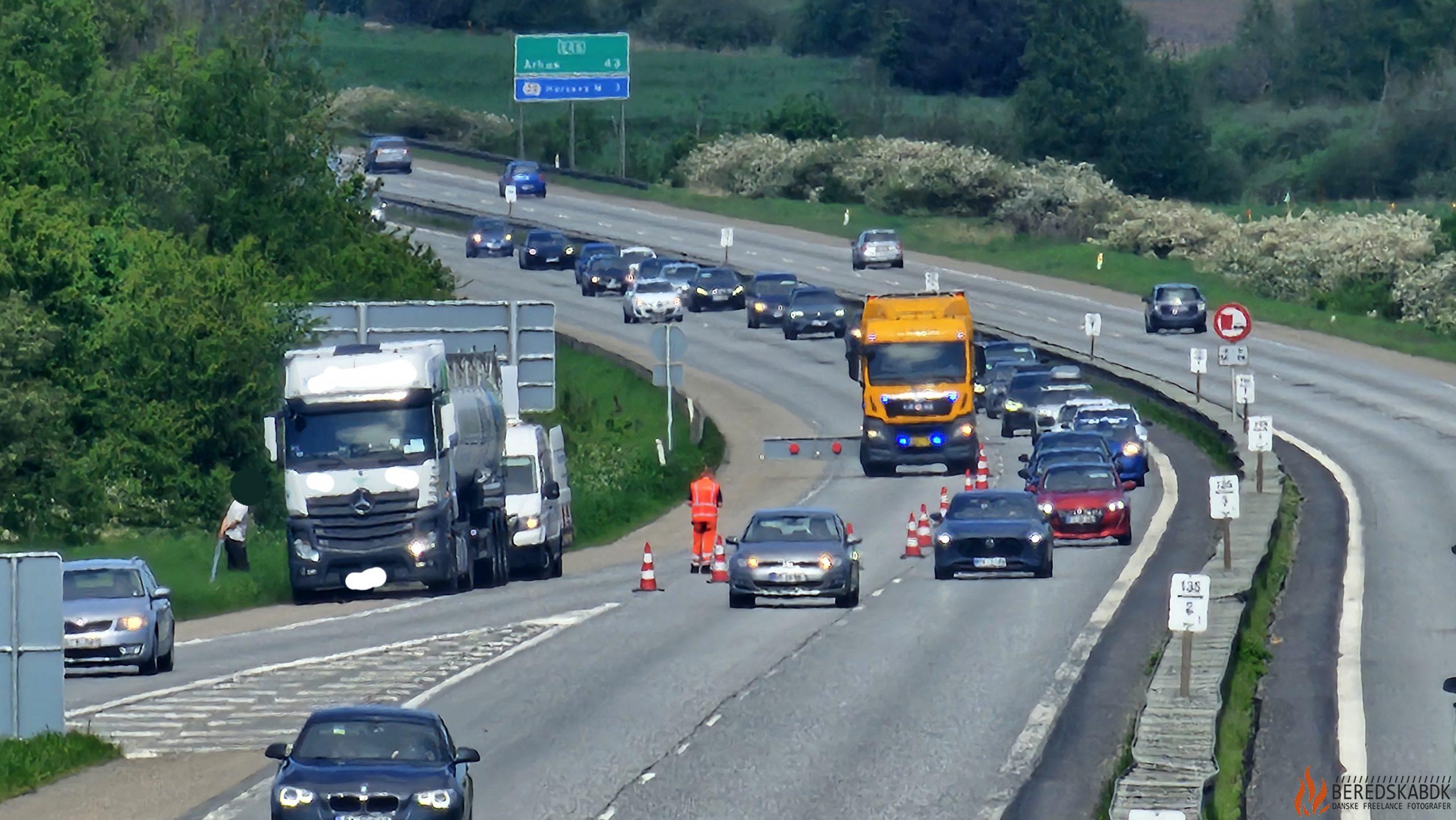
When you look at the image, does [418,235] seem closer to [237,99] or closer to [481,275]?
[481,275]

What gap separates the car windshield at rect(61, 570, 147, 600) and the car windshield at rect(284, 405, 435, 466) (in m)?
5.23

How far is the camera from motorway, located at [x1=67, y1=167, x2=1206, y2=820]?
17969 millimetres

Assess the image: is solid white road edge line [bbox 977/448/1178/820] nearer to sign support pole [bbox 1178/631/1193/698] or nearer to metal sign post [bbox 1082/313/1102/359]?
sign support pole [bbox 1178/631/1193/698]

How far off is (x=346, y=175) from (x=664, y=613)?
136ft

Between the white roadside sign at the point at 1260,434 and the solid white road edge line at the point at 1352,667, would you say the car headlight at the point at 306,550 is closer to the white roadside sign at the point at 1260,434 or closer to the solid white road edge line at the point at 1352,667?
the solid white road edge line at the point at 1352,667

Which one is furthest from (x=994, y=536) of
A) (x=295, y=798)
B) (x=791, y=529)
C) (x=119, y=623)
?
(x=295, y=798)

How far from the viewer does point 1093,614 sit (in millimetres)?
28594

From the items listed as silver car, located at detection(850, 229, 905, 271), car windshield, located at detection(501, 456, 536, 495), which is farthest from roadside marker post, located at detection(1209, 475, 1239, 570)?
silver car, located at detection(850, 229, 905, 271)

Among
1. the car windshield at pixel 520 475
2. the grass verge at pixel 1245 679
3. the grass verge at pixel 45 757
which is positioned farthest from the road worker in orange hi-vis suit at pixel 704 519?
the grass verge at pixel 45 757

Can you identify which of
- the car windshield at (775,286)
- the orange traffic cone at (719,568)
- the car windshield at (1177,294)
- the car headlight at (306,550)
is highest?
the car headlight at (306,550)

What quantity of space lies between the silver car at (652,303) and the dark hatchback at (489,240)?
37.0 feet

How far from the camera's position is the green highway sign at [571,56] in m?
100

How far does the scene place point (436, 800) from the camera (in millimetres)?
14984

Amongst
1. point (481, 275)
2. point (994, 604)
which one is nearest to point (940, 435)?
point (994, 604)
